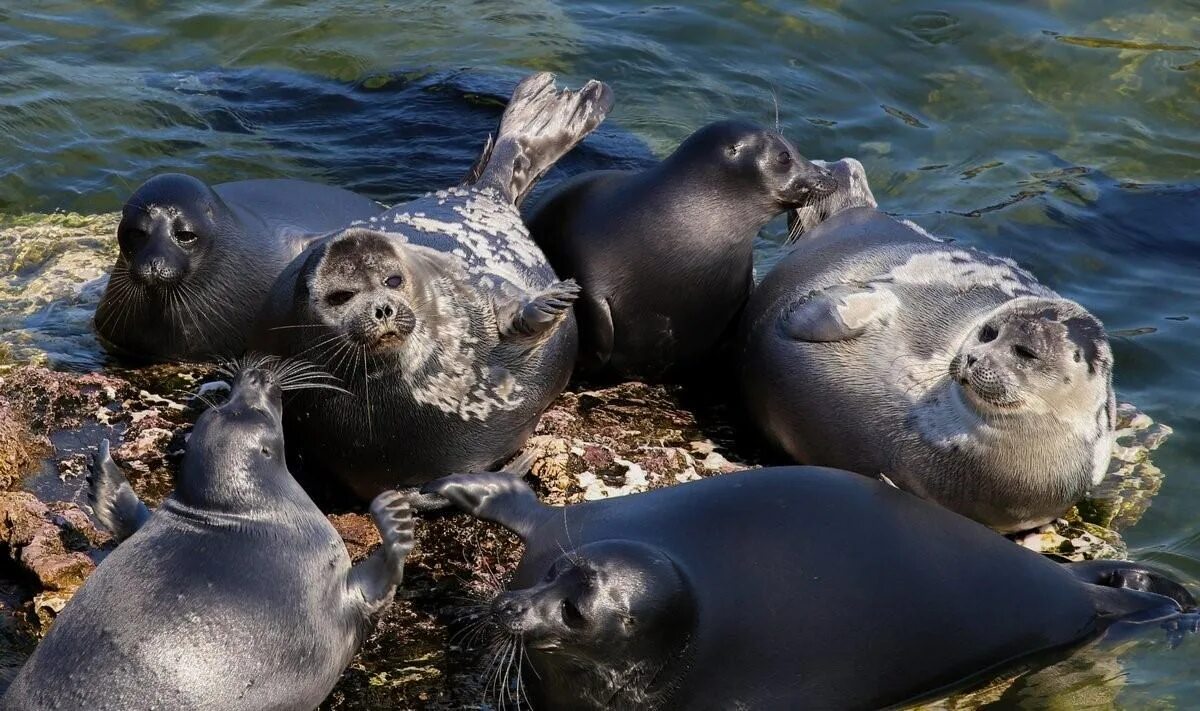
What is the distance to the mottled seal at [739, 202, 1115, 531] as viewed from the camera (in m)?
5.26

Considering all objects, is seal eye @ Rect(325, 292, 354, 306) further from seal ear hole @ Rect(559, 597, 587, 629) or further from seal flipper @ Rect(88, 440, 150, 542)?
seal ear hole @ Rect(559, 597, 587, 629)

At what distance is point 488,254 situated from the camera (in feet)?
19.2

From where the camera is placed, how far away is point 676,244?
247 inches

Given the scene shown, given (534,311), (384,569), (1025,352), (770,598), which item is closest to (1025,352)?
(1025,352)

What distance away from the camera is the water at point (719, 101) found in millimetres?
8258

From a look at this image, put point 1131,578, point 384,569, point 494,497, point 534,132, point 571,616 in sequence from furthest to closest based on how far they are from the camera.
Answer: point 534,132 < point 1131,578 < point 494,497 < point 384,569 < point 571,616

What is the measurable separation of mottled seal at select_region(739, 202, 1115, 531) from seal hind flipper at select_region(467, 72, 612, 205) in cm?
132

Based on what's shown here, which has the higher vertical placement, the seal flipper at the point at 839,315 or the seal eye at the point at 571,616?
the seal flipper at the point at 839,315

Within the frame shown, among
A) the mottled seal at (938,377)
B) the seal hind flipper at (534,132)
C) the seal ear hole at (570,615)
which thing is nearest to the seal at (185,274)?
the seal hind flipper at (534,132)

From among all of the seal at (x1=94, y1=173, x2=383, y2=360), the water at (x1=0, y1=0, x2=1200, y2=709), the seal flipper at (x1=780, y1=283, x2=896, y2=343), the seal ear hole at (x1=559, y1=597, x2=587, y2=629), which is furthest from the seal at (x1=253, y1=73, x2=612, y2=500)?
the water at (x1=0, y1=0, x2=1200, y2=709)

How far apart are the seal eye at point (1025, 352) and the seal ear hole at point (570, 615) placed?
Answer: 2.11 metres

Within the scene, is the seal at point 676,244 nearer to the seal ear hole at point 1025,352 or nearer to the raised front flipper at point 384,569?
the seal ear hole at point 1025,352

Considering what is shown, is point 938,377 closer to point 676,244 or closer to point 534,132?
point 676,244

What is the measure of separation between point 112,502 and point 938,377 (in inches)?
113
